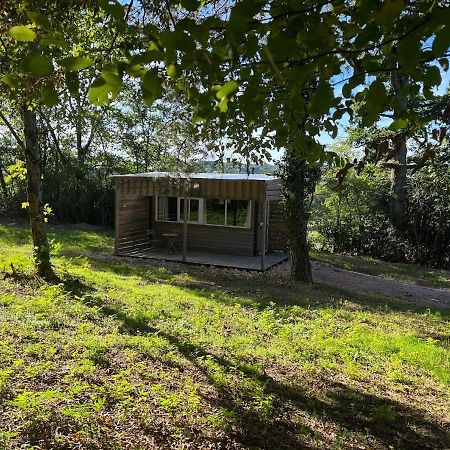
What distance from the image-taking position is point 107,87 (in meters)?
1.39

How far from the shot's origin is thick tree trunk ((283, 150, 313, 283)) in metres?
10.5

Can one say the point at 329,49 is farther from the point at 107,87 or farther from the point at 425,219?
the point at 425,219

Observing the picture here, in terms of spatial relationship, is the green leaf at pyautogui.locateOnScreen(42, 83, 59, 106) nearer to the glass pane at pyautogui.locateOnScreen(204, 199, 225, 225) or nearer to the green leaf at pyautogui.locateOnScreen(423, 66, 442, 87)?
the green leaf at pyautogui.locateOnScreen(423, 66, 442, 87)

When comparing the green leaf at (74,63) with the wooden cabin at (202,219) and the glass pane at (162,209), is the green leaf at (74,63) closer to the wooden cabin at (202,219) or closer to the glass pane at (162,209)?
the wooden cabin at (202,219)

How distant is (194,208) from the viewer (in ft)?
52.7

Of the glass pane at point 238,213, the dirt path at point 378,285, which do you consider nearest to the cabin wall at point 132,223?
the glass pane at point 238,213

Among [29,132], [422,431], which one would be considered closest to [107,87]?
[422,431]

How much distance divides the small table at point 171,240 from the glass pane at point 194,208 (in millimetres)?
860

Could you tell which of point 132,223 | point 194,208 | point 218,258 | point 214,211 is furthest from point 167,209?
point 218,258

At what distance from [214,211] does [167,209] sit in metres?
1.93

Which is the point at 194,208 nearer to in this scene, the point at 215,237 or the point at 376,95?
the point at 215,237

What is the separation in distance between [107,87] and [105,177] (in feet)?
67.9

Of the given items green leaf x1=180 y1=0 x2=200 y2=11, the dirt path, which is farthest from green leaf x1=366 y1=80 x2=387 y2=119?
the dirt path

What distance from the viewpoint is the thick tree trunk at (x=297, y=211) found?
10484 millimetres
